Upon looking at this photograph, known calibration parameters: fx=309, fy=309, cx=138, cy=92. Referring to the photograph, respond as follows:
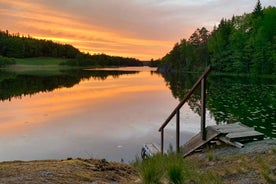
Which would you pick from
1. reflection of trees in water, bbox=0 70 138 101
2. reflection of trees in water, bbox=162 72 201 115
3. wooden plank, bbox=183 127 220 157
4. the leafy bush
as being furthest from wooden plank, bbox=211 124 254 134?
the leafy bush

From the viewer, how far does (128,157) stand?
12773mm

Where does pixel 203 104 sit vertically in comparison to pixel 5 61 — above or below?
below

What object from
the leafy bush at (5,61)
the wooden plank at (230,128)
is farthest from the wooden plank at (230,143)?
the leafy bush at (5,61)

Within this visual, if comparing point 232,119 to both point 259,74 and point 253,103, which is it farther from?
point 259,74

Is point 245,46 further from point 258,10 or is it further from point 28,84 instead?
point 28,84

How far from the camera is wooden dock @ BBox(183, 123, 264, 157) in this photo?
7769mm

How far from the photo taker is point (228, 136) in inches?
309

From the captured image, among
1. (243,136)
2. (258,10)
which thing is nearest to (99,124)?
(243,136)

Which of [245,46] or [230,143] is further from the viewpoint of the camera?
[245,46]

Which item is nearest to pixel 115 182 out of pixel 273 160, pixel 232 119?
pixel 273 160

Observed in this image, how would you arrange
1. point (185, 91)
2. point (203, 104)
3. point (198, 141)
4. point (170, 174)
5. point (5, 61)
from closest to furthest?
point (170, 174), point (203, 104), point (198, 141), point (185, 91), point (5, 61)

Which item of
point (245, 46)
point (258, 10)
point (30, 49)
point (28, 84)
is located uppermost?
point (258, 10)

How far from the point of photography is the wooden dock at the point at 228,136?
25.5ft

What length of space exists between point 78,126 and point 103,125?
5.06 ft
